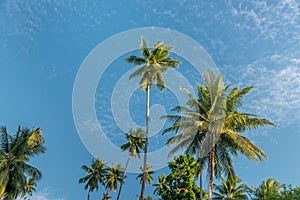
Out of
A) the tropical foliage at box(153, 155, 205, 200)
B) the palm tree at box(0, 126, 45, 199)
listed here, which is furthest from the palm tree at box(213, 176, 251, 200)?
the palm tree at box(0, 126, 45, 199)

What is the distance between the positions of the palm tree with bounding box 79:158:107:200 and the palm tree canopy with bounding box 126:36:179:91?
22302mm

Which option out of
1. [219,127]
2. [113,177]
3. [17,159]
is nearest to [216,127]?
[219,127]

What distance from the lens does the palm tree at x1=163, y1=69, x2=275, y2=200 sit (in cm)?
2045

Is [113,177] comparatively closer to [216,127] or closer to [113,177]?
[113,177]

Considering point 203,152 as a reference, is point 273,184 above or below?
above

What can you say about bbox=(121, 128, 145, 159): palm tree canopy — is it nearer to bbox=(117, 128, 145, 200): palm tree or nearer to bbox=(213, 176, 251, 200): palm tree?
bbox=(117, 128, 145, 200): palm tree

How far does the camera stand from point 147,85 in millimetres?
29453

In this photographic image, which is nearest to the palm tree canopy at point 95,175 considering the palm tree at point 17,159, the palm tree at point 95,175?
the palm tree at point 95,175

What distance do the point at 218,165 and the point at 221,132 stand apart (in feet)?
8.62

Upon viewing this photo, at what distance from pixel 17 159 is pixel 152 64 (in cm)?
1623

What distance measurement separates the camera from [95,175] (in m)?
46.2

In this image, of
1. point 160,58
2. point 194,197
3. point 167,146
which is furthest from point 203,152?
point 160,58

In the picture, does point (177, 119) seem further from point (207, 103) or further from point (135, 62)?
point (135, 62)

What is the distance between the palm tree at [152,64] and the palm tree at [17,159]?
1242 cm
